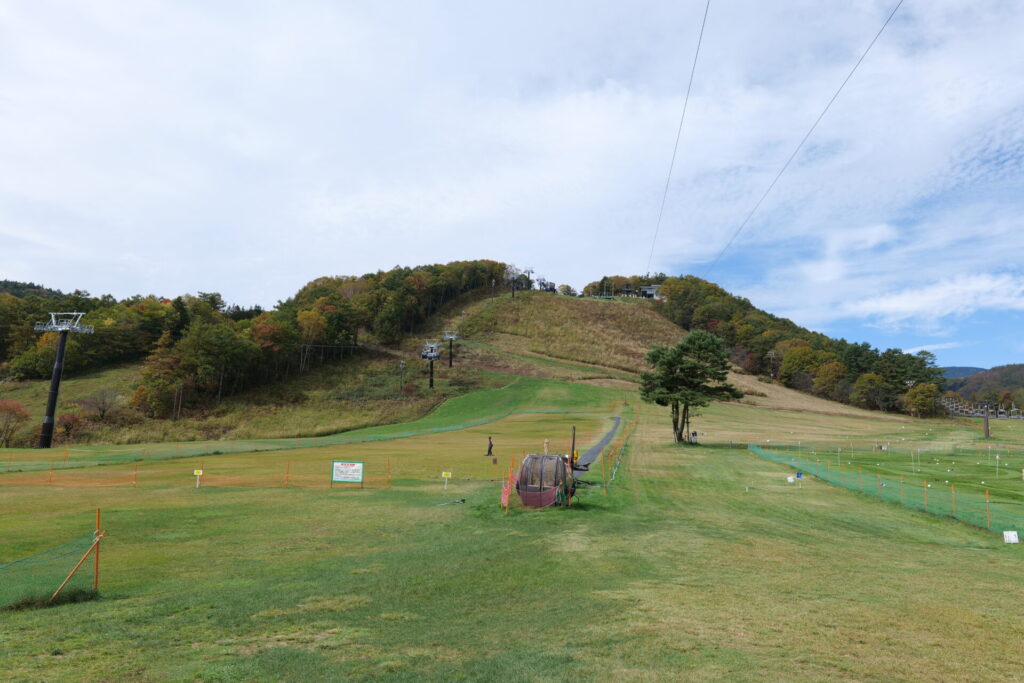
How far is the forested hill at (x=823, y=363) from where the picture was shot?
12188cm

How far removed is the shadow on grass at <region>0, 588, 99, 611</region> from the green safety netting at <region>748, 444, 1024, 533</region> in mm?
26603

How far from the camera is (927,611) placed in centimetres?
1068

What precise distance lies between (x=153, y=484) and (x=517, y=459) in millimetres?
23839

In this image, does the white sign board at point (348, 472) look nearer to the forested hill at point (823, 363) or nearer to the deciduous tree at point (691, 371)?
the deciduous tree at point (691, 371)

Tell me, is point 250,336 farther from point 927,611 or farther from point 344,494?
point 927,611

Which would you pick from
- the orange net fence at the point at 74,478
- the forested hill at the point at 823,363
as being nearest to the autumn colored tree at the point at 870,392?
the forested hill at the point at 823,363

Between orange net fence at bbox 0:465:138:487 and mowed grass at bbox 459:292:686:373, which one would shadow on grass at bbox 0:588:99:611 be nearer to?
orange net fence at bbox 0:465:138:487

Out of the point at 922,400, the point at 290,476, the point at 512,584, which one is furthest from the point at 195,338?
the point at 922,400

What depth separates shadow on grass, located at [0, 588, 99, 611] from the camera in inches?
416

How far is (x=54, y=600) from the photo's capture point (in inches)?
439

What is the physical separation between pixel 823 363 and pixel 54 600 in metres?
157

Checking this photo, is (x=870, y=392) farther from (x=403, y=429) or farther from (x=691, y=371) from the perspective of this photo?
(x=403, y=429)

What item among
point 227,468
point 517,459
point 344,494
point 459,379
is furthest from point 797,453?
point 459,379

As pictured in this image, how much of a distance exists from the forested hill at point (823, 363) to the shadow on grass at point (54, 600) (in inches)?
3607
